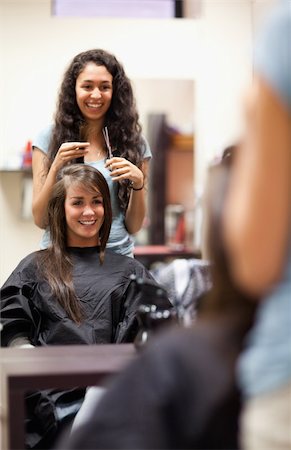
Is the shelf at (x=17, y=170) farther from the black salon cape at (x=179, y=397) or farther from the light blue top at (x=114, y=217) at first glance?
the black salon cape at (x=179, y=397)

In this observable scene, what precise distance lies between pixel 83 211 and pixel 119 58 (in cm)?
74

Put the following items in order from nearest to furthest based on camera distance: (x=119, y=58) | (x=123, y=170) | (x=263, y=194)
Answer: (x=263, y=194) → (x=123, y=170) → (x=119, y=58)

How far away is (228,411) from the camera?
2.93ft

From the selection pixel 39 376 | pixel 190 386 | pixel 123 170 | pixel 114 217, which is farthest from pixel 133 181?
pixel 190 386

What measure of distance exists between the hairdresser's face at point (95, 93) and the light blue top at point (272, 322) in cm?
152

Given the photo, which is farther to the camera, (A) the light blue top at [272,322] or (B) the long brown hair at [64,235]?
(B) the long brown hair at [64,235]

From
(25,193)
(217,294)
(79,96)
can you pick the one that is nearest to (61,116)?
(79,96)

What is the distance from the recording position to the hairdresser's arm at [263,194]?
0.83 m

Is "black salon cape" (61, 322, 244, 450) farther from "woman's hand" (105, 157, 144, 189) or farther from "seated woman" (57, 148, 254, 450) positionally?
"woman's hand" (105, 157, 144, 189)

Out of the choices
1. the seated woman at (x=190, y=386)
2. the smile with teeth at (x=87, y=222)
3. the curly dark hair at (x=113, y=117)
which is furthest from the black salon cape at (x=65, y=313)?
the seated woman at (x=190, y=386)

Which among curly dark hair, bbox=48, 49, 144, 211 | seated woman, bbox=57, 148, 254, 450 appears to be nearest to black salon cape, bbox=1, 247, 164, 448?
curly dark hair, bbox=48, 49, 144, 211

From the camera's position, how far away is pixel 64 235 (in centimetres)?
245

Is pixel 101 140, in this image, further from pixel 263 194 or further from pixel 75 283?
pixel 263 194

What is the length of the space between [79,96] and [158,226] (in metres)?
1.24
